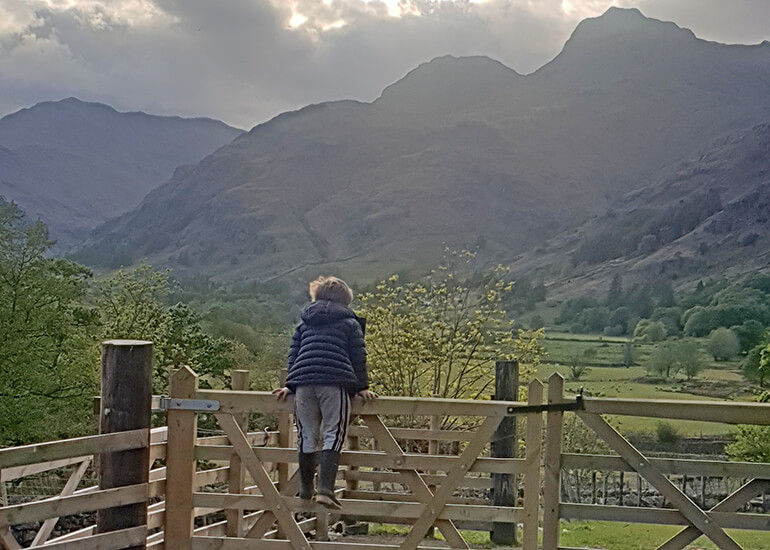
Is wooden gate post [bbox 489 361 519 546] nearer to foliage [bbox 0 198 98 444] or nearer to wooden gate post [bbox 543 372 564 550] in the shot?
wooden gate post [bbox 543 372 564 550]

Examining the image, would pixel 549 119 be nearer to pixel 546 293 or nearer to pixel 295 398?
pixel 546 293

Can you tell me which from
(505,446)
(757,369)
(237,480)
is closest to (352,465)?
(237,480)

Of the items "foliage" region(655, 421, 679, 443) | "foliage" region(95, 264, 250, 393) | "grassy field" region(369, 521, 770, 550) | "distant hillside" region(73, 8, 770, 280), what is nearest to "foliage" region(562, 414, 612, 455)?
"grassy field" region(369, 521, 770, 550)

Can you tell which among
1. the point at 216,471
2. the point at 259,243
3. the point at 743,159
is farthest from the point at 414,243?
the point at 216,471

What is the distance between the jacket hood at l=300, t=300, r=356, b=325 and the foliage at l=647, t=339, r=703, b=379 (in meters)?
63.1

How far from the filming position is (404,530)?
481 inches

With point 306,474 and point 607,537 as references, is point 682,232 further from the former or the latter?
point 306,474

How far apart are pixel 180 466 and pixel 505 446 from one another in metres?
5.67

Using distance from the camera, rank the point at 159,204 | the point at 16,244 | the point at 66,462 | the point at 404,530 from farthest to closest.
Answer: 1. the point at 159,204
2. the point at 16,244
3. the point at 404,530
4. the point at 66,462

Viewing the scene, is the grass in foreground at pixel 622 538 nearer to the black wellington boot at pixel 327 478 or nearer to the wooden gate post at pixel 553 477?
the wooden gate post at pixel 553 477

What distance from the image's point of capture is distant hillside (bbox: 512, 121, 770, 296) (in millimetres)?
117812

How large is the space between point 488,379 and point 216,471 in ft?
39.9

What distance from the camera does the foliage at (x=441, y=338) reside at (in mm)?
17328

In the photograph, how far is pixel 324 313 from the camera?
5770 millimetres
